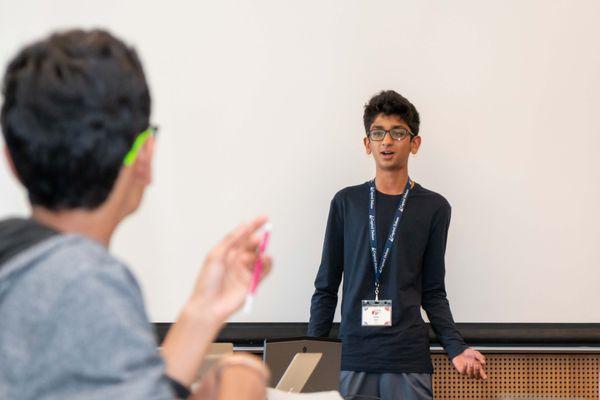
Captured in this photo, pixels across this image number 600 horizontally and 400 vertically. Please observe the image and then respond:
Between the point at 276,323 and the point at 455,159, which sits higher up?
the point at 455,159

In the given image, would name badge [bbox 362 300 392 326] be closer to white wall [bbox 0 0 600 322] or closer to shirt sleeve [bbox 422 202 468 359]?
shirt sleeve [bbox 422 202 468 359]

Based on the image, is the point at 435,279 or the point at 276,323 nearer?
the point at 435,279

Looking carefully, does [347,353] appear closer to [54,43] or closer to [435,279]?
[435,279]

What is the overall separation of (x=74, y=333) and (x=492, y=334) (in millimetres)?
3787

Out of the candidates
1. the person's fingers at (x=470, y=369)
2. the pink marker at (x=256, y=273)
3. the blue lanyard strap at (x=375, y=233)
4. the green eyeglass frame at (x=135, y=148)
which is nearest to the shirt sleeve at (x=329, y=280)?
the blue lanyard strap at (x=375, y=233)

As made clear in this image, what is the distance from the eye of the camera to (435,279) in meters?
3.80

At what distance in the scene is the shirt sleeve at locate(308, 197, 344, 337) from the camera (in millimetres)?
3789

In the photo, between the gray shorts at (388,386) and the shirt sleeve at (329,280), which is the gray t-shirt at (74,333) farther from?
the shirt sleeve at (329,280)

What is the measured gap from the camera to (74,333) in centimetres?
81

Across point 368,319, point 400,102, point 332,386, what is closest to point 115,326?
point 332,386

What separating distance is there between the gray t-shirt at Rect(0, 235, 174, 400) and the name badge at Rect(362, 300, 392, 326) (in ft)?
9.33

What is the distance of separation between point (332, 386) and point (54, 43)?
1835 mm

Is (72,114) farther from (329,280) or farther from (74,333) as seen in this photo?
(329,280)

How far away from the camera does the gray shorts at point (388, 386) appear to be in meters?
3.58
